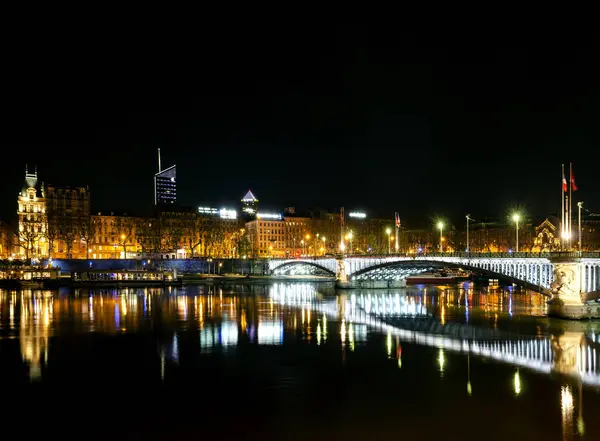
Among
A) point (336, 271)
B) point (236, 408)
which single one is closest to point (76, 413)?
point (236, 408)

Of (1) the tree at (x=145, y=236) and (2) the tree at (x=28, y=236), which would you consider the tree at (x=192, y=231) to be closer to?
(1) the tree at (x=145, y=236)

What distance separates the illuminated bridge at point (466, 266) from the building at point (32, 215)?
2729 inches

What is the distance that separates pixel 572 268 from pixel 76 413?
124ft

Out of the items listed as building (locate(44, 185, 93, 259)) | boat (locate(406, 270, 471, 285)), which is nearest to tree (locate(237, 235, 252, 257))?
building (locate(44, 185, 93, 259))

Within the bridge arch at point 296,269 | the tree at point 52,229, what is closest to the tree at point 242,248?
the bridge arch at point 296,269

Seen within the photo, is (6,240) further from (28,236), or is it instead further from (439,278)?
(439,278)

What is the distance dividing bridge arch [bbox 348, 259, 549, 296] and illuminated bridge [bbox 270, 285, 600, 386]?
7.81 m

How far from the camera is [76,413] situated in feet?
68.6

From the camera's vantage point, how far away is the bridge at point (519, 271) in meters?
44.8

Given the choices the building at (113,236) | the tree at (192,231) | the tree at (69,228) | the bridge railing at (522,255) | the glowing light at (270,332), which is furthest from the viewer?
the building at (113,236)

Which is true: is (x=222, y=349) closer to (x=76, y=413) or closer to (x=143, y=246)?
(x=76, y=413)

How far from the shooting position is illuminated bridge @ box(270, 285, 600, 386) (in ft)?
96.7

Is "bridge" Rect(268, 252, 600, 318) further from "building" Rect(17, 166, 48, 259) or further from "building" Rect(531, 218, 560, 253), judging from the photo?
"building" Rect(17, 166, 48, 259)

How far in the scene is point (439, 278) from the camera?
4648 inches
